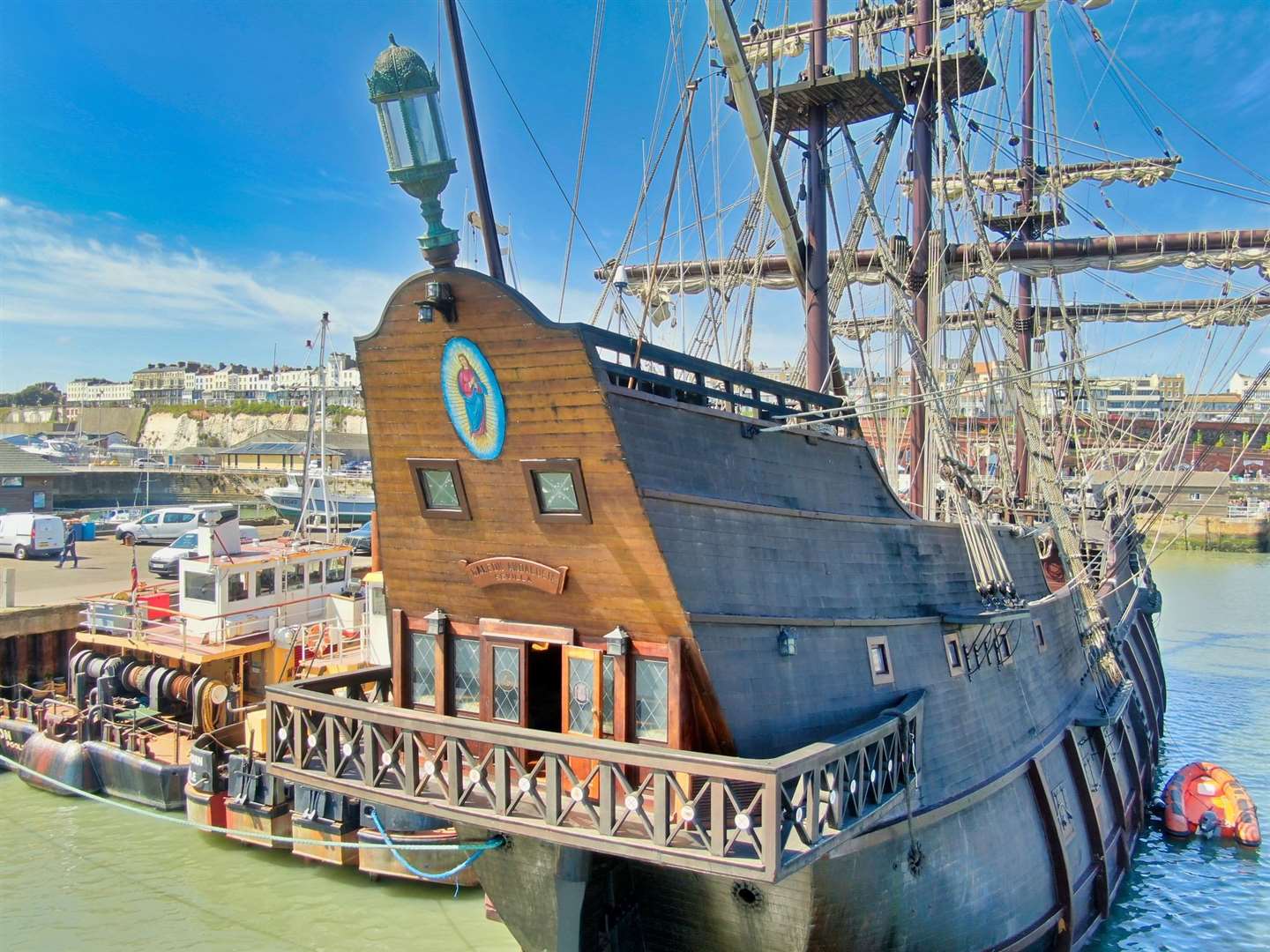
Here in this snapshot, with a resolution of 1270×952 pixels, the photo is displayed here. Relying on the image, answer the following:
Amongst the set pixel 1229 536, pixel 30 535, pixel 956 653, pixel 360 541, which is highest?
pixel 30 535

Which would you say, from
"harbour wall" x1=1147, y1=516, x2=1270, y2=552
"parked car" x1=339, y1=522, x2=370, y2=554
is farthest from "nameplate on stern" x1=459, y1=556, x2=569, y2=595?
"harbour wall" x1=1147, y1=516, x2=1270, y2=552

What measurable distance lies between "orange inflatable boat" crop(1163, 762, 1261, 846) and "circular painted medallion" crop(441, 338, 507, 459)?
646 inches

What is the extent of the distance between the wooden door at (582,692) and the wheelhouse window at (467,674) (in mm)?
1173

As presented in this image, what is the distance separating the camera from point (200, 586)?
770 inches

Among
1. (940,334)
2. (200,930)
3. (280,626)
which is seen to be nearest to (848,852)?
(200,930)

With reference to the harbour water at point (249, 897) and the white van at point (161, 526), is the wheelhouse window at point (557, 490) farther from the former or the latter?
the white van at point (161, 526)

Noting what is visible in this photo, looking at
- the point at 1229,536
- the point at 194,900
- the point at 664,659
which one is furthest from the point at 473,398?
the point at 1229,536

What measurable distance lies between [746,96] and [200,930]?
1401 cm

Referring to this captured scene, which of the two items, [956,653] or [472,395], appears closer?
[472,395]

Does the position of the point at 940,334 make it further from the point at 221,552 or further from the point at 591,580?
the point at 221,552

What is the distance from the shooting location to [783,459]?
9.06 meters

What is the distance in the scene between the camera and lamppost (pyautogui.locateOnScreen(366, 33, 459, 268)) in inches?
302

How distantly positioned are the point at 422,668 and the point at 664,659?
312cm

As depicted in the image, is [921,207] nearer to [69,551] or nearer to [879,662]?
[879,662]
